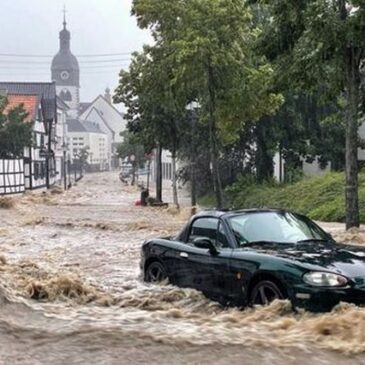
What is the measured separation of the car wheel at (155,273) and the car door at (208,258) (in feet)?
2.04

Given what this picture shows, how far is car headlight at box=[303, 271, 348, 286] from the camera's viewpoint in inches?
309

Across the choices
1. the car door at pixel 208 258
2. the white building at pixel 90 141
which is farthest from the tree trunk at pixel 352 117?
the white building at pixel 90 141

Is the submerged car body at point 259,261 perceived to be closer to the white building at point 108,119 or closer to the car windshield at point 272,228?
the car windshield at point 272,228

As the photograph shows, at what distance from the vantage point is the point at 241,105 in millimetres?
25984

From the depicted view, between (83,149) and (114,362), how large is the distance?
132 metres

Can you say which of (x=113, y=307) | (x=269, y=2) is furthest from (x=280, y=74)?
(x=113, y=307)

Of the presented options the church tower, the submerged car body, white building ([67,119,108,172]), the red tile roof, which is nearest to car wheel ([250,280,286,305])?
the submerged car body

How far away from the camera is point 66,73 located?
178 metres

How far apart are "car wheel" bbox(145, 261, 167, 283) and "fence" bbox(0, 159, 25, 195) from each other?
40.1 m

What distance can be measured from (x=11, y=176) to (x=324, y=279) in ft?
153

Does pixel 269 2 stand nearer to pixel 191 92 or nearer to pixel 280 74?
pixel 280 74

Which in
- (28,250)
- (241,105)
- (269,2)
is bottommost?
(28,250)

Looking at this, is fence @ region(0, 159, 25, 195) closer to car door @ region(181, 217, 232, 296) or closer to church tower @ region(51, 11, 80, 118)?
car door @ region(181, 217, 232, 296)

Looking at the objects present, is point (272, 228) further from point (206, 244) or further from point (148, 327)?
point (148, 327)
